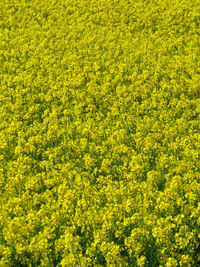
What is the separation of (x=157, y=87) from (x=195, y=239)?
22.8 ft

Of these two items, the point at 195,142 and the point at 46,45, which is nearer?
the point at 195,142

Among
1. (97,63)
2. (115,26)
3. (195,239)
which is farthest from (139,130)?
(115,26)

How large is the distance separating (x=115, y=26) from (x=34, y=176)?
11.9 metres

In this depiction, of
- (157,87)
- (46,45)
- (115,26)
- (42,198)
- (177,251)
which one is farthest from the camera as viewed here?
(115,26)

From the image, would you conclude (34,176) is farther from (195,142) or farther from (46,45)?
(46,45)

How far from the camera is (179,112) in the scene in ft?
36.4

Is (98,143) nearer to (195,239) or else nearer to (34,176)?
(34,176)

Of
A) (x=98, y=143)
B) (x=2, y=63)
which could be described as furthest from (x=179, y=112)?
(x=2, y=63)

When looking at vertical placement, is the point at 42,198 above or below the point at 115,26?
below

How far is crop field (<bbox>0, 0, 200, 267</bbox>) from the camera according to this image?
6.95 m

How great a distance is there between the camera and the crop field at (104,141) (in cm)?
695

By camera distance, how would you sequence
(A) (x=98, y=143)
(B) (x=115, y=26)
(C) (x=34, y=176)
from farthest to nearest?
(B) (x=115, y=26) < (A) (x=98, y=143) < (C) (x=34, y=176)

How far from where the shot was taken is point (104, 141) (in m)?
10.3

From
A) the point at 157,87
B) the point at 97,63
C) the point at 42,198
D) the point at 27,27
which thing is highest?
the point at 27,27
